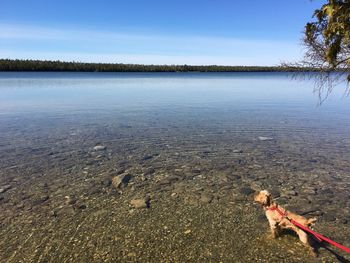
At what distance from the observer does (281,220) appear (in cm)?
741

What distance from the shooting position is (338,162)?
1405 cm

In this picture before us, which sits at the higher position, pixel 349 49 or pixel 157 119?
pixel 349 49

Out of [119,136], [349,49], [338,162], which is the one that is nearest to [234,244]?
[349,49]

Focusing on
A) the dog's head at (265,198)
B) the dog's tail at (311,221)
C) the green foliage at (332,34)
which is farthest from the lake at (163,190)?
the green foliage at (332,34)

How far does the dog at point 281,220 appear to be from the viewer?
717 centimetres

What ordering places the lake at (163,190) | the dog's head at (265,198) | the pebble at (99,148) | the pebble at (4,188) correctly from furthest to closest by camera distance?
the pebble at (99,148) → the pebble at (4,188) → the dog's head at (265,198) → the lake at (163,190)

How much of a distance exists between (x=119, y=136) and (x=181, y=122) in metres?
6.44

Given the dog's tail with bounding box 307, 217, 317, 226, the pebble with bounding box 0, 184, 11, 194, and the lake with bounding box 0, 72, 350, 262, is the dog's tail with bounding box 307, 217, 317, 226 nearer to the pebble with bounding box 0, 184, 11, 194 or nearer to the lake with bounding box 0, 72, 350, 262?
the lake with bounding box 0, 72, 350, 262

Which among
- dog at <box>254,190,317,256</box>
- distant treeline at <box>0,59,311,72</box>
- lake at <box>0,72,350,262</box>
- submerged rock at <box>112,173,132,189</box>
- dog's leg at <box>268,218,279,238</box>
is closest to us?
dog at <box>254,190,317,256</box>

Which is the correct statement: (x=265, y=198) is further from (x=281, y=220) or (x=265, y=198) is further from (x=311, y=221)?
(x=311, y=221)

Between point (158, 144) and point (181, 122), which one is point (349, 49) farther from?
point (181, 122)

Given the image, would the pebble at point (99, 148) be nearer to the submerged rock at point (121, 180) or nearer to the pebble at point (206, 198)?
the submerged rock at point (121, 180)

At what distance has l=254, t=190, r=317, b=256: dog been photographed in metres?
7.17

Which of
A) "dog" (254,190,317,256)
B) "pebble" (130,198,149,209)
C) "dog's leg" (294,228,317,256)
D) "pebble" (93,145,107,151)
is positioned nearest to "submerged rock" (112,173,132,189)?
"pebble" (130,198,149,209)
